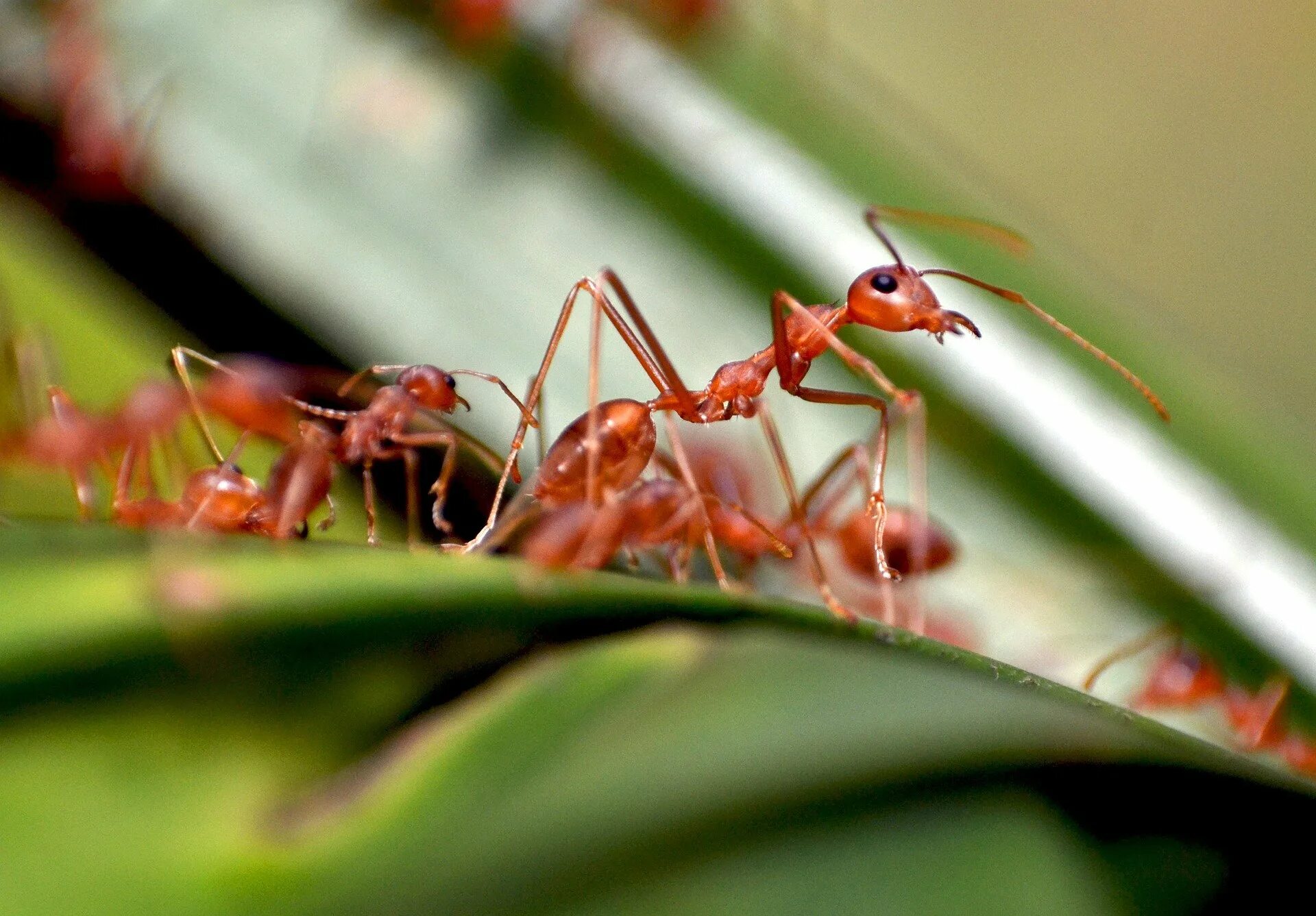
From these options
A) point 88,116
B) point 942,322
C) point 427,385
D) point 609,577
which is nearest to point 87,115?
point 88,116

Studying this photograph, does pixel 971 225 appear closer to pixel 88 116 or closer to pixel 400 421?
pixel 400 421

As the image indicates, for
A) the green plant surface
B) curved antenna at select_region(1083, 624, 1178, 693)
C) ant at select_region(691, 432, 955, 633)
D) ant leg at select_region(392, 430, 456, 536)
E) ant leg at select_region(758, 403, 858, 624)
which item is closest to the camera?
the green plant surface

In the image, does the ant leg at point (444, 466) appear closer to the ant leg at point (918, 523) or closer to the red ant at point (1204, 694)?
the ant leg at point (918, 523)

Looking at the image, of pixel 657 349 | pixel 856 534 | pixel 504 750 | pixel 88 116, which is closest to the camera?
pixel 504 750

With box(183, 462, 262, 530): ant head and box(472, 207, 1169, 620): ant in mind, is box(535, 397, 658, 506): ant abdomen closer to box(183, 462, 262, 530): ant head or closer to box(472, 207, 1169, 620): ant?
box(472, 207, 1169, 620): ant

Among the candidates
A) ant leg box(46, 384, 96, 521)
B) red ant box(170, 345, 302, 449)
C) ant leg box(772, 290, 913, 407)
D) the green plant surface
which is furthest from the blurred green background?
ant leg box(772, 290, 913, 407)

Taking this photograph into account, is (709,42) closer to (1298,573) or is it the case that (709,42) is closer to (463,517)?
(463,517)

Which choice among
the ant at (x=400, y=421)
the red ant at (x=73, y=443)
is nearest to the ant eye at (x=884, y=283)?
the ant at (x=400, y=421)
